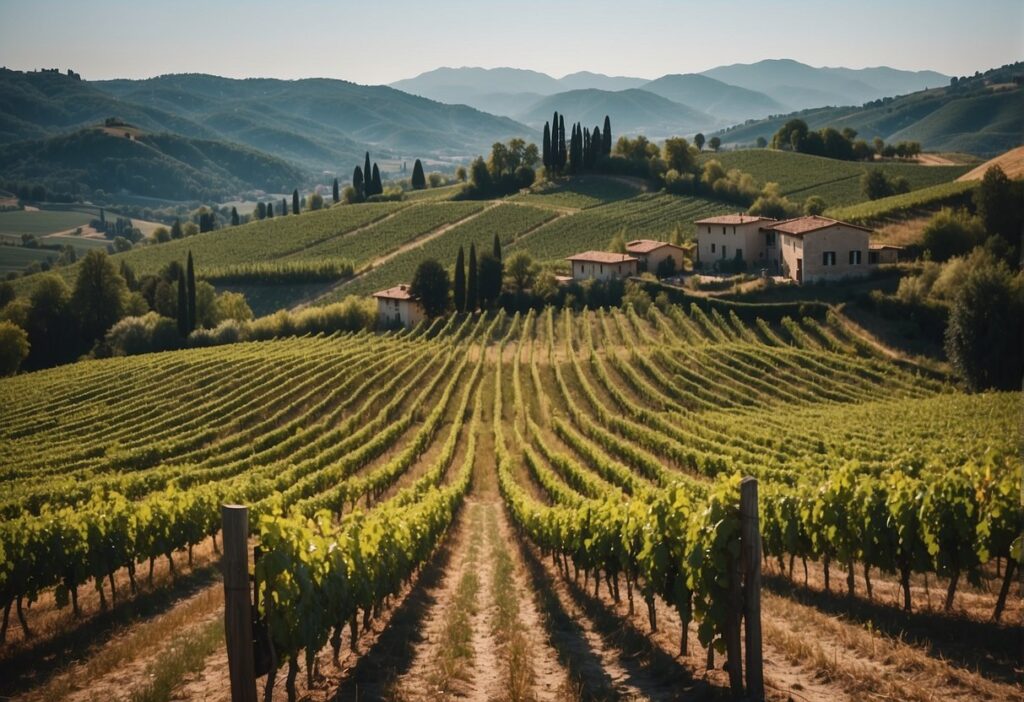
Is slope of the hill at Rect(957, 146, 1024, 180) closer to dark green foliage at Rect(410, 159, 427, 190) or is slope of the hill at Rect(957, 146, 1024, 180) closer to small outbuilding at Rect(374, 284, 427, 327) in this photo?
small outbuilding at Rect(374, 284, 427, 327)

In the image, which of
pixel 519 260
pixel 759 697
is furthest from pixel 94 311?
pixel 759 697

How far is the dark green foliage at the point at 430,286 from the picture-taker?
249 ft

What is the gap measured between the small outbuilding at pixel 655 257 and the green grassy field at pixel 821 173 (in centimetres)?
3330

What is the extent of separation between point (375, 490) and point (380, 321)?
47519mm

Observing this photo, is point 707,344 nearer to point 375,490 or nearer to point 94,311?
point 375,490

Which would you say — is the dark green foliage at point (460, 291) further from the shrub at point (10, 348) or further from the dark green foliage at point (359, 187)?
the dark green foliage at point (359, 187)

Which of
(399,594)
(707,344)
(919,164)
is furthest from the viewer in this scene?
(919,164)

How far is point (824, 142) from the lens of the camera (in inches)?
5241

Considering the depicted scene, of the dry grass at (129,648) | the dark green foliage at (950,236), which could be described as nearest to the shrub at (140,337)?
the dark green foliage at (950,236)

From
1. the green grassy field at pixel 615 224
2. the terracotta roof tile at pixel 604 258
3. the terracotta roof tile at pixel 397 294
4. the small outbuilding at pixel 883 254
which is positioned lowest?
the terracotta roof tile at pixel 397 294

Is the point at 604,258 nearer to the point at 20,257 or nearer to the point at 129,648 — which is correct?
the point at 129,648

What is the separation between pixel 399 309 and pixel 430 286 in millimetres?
3910

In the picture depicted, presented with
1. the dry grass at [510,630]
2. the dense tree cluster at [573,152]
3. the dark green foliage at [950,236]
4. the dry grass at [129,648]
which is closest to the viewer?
the dry grass at [510,630]

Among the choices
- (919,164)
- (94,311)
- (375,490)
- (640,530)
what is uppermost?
(919,164)
